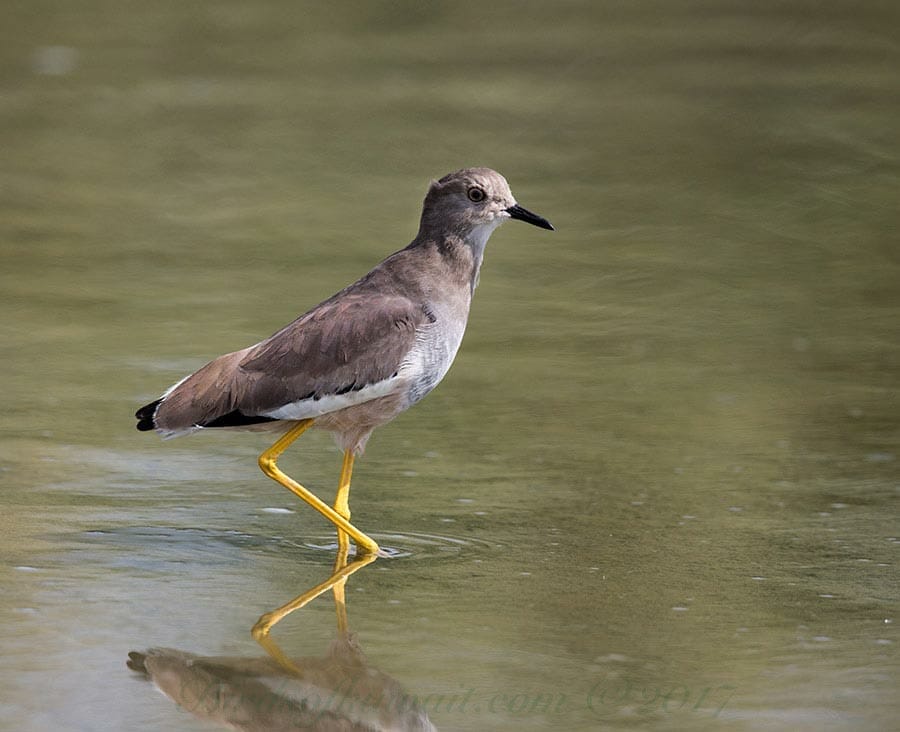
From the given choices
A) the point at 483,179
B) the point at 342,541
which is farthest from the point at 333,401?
the point at 483,179

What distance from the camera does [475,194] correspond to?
7.09m

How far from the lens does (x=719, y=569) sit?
254 inches

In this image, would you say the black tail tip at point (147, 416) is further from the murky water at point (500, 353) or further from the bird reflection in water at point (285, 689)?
the bird reflection in water at point (285, 689)

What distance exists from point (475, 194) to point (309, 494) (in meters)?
1.39

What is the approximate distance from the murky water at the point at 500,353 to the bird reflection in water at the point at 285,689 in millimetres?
61

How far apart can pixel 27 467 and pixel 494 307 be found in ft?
11.9

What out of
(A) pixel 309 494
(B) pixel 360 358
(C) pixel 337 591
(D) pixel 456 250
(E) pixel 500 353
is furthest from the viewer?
(E) pixel 500 353

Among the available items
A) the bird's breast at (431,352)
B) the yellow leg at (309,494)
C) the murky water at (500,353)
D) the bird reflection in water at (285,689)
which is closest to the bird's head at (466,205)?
the bird's breast at (431,352)

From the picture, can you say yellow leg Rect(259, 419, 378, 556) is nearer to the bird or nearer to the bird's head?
the bird

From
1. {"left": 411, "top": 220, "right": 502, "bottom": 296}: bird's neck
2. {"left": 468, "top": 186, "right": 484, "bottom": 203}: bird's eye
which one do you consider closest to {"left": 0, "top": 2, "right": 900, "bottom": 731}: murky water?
{"left": 411, "top": 220, "right": 502, "bottom": 296}: bird's neck

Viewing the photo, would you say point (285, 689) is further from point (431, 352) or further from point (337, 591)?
point (431, 352)

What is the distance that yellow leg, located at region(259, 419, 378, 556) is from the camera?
6.66 m

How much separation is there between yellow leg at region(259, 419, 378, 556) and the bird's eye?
113 cm

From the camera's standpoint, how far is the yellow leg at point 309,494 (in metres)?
6.66
